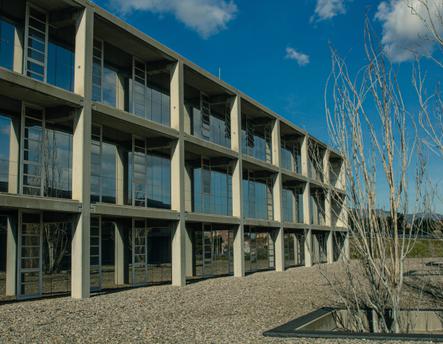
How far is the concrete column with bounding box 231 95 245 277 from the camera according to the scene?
2544 cm

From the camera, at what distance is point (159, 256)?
22219 mm

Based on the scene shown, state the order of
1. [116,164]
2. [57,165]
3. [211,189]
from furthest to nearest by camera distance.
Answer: [211,189], [116,164], [57,165]

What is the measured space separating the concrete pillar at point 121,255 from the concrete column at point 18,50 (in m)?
7.48

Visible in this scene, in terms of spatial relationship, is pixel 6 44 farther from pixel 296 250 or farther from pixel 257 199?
pixel 296 250

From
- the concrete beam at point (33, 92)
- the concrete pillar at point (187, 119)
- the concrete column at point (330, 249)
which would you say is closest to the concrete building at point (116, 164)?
the concrete beam at point (33, 92)

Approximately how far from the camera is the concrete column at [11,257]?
55.7ft

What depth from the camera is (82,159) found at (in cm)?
1576

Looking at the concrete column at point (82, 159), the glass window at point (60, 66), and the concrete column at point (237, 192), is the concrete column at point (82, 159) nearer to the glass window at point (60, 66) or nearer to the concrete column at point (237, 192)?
the glass window at point (60, 66)

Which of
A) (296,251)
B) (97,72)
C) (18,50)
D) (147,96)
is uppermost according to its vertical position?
(97,72)

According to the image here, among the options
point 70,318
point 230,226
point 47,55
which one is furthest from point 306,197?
point 70,318

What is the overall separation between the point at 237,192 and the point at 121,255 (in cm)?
685

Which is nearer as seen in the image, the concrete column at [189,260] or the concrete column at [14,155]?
the concrete column at [14,155]

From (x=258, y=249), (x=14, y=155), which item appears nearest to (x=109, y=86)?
(x=14, y=155)

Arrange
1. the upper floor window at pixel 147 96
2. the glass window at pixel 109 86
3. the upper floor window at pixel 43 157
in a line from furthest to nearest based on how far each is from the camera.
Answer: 1. the upper floor window at pixel 147 96
2. the glass window at pixel 109 86
3. the upper floor window at pixel 43 157
